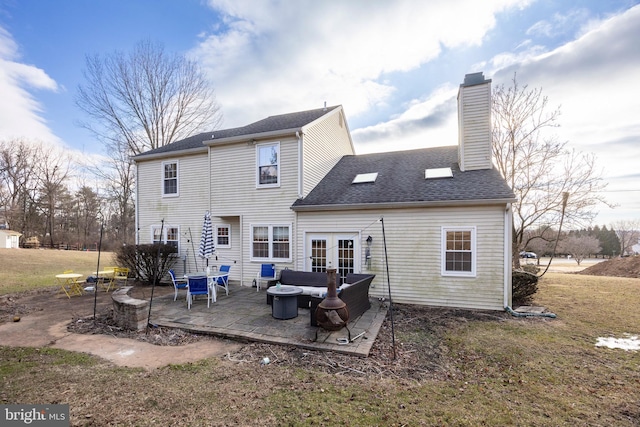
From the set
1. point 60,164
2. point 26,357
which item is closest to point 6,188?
point 60,164

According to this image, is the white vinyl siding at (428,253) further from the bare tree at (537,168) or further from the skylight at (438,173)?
the bare tree at (537,168)

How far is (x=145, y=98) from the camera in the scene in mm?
19766

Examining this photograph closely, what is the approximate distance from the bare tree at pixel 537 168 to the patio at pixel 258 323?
11.3 m

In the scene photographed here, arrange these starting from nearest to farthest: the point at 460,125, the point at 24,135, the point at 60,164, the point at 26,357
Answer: the point at 26,357 → the point at 460,125 → the point at 24,135 → the point at 60,164

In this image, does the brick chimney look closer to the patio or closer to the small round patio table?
the patio

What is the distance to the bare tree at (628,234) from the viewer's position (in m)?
48.8

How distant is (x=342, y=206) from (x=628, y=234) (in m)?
69.9

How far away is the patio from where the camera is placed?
5.12 meters

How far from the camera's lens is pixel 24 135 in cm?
3006

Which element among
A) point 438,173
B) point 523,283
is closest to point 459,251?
point 523,283

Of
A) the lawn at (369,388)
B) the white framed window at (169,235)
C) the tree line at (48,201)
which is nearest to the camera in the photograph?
the lawn at (369,388)

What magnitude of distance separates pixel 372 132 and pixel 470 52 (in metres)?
7.35

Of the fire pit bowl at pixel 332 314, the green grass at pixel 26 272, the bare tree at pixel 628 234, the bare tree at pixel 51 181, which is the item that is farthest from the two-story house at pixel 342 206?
the bare tree at pixel 628 234

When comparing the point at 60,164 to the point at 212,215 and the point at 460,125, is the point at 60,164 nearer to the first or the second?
the point at 212,215
